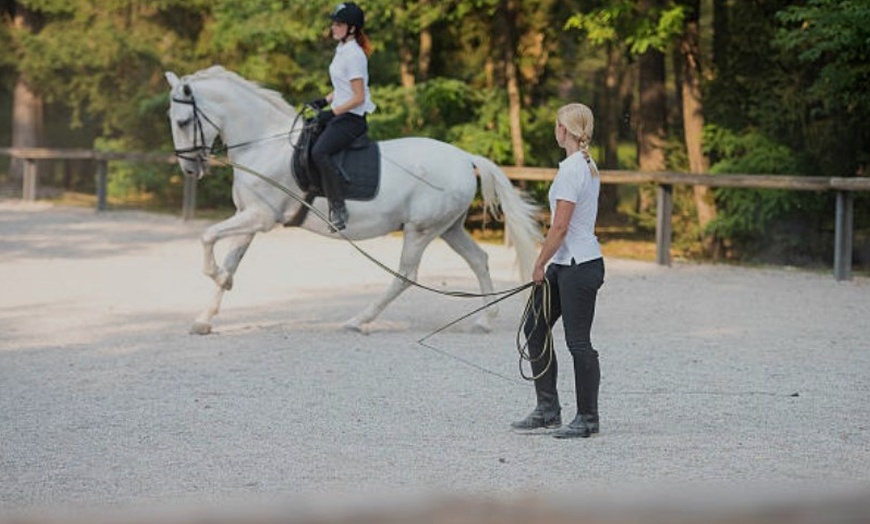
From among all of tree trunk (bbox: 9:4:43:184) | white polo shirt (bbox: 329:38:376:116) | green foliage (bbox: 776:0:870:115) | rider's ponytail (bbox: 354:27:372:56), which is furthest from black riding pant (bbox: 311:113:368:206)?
tree trunk (bbox: 9:4:43:184)

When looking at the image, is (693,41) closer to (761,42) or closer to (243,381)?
(761,42)

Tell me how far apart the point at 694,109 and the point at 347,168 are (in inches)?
410

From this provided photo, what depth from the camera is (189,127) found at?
12.0 meters

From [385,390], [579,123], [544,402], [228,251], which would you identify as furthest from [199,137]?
[579,123]

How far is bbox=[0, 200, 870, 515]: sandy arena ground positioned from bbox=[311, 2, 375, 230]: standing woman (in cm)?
124

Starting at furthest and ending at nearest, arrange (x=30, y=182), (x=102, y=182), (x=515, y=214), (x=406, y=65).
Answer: (x=30, y=182) < (x=102, y=182) < (x=406, y=65) < (x=515, y=214)

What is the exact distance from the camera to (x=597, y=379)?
7.21 m

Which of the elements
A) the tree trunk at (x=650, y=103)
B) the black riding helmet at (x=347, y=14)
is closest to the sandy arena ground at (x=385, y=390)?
the black riding helmet at (x=347, y=14)

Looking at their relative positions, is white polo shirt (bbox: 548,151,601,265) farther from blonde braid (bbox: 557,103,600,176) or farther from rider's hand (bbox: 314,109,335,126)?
rider's hand (bbox: 314,109,335,126)

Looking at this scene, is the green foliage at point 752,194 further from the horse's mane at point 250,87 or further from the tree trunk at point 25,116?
the tree trunk at point 25,116

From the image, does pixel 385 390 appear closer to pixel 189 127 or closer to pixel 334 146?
pixel 334 146

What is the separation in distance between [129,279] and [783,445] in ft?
33.3

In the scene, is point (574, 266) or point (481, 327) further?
point (481, 327)

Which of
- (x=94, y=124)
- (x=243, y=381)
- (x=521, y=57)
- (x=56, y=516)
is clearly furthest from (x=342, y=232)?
(x=94, y=124)
